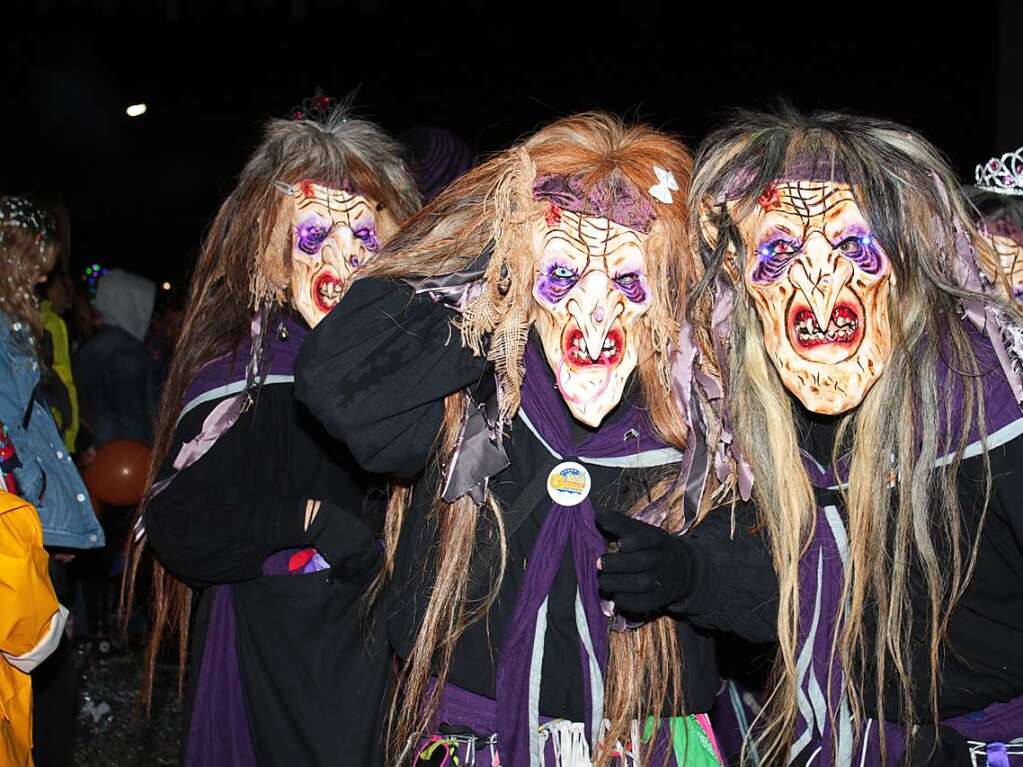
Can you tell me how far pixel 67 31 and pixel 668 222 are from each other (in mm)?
7322

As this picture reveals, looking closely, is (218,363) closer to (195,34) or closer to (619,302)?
(619,302)

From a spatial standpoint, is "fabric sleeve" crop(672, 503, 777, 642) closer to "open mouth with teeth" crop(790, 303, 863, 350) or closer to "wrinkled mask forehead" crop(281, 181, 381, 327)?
"open mouth with teeth" crop(790, 303, 863, 350)

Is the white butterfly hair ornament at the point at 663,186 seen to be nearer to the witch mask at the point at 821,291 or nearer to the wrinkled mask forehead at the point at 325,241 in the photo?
the witch mask at the point at 821,291

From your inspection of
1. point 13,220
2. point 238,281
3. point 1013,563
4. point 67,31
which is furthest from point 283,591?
point 67,31

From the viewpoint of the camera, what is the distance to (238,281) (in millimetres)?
2824

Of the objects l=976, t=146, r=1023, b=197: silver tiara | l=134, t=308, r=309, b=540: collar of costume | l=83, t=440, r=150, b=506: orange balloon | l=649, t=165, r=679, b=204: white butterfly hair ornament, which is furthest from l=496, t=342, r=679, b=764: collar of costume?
l=83, t=440, r=150, b=506: orange balloon

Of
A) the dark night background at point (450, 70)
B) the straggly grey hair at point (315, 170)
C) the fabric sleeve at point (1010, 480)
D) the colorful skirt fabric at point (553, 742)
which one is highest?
the dark night background at point (450, 70)

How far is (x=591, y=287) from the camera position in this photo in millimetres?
2014

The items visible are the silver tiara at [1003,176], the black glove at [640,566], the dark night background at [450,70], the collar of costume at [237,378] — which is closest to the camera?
the black glove at [640,566]

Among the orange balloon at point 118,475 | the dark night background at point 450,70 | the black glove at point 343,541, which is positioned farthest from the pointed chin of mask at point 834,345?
the orange balloon at point 118,475

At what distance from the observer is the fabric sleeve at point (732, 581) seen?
1.96m

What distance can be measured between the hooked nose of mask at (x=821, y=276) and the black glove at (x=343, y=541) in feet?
3.36

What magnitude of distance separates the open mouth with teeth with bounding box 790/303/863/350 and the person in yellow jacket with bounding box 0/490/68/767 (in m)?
1.38

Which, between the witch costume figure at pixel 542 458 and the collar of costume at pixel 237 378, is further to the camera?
the collar of costume at pixel 237 378
